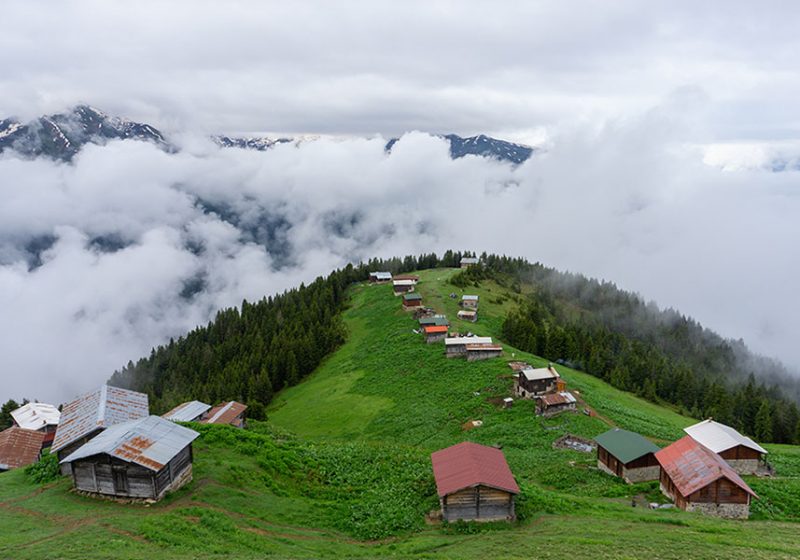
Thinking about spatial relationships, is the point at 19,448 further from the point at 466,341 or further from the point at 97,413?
the point at 466,341

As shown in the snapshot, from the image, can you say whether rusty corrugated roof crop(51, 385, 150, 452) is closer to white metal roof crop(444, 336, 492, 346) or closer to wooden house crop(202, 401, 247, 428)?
wooden house crop(202, 401, 247, 428)

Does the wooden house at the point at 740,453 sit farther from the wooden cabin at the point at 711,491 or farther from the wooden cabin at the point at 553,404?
the wooden cabin at the point at 553,404

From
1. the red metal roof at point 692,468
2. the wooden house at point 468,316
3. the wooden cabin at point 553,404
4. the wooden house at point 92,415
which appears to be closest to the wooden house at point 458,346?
the wooden house at point 468,316

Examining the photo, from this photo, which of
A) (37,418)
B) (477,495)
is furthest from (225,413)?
(477,495)

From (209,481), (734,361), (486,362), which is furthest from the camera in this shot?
(734,361)

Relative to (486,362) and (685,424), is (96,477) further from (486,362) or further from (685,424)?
(685,424)

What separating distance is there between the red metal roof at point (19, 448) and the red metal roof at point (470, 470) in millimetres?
53898

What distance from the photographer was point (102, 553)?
24500mm

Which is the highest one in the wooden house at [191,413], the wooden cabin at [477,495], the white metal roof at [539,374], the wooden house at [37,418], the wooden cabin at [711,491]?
the wooden cabin at [477,495]

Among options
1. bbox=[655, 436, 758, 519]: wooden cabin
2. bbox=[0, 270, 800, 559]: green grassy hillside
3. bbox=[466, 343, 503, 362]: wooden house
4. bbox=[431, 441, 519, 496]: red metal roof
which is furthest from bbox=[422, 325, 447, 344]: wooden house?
bbox=[655, 436, 758, 519]: wooden cabin

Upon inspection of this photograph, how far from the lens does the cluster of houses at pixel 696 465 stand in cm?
3797

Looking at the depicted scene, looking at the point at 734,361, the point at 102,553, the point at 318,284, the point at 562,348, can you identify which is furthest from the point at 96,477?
the point at 734,361

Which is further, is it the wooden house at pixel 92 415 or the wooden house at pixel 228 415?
the wooden house at pixel 228 415

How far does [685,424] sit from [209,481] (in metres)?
73.8
